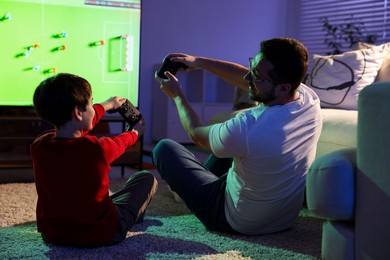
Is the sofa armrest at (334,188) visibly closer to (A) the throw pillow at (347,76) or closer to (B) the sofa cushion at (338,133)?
(B) the sofa cushion at (338,133)

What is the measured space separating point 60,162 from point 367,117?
2.94 feet

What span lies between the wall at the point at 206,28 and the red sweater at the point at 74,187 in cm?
351

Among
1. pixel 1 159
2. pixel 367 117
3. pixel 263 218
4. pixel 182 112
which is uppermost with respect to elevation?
pixel 367 117

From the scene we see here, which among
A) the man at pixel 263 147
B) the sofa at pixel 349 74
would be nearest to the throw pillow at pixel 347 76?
the sofa at pixel 349 74

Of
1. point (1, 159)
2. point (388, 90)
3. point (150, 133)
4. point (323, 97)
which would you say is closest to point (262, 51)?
point (388, 90)

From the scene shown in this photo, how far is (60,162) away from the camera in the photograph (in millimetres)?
1574

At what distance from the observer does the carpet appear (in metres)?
1.60

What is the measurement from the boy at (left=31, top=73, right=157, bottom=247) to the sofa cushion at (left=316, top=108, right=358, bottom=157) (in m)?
0.97

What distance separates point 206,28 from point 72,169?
4036mm

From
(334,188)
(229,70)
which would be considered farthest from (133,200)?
(334,188)

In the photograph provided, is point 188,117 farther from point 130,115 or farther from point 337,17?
point 337,17

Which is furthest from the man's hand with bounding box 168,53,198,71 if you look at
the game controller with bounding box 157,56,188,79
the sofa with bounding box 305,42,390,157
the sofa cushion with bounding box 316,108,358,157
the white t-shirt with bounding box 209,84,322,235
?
the sofa with bounding box 305,42,390,157

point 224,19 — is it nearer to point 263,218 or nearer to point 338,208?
point 263,218

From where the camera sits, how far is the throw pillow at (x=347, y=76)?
2758mm
